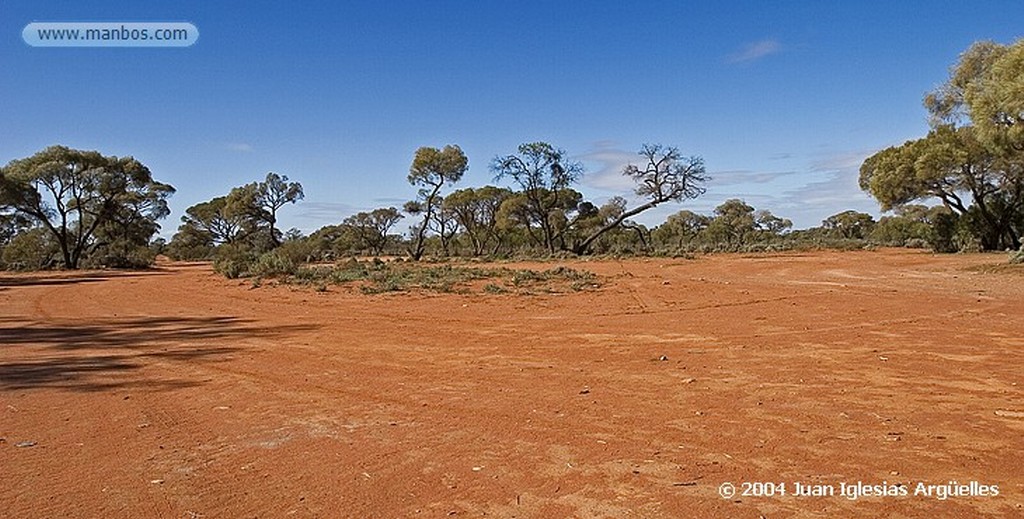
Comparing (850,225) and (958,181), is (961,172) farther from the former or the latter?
(850,225)

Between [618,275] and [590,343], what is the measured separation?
40.5ft

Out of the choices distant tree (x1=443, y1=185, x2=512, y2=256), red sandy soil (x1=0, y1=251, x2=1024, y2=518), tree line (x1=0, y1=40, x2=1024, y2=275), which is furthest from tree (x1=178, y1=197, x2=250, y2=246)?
red sandy soil (x1=0, y1=251, x2=1024, y2=518)

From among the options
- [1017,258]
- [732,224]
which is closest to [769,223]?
[732,224]

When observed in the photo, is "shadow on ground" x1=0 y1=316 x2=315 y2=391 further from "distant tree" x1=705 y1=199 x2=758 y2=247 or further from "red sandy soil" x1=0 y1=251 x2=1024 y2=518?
"distant tree" x1=705 y1=199 x2=758 y2=247

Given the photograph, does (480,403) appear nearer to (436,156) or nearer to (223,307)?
(223,307)

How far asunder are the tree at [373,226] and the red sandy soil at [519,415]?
52.5 metres

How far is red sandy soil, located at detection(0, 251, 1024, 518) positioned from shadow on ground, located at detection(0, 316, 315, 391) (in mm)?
65

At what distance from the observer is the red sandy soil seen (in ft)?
11.9

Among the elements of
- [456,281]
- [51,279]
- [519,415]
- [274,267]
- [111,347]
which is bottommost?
[519,415]

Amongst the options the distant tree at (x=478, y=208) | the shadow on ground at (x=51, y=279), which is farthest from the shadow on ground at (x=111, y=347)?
the distant tree at (x=478, y=208)

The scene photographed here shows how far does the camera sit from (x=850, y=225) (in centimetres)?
7325

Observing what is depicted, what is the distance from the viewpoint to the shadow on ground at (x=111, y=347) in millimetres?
6883

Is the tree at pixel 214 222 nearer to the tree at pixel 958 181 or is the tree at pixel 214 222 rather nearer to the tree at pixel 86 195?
the tree at pixel 86 195

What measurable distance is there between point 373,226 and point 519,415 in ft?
201
